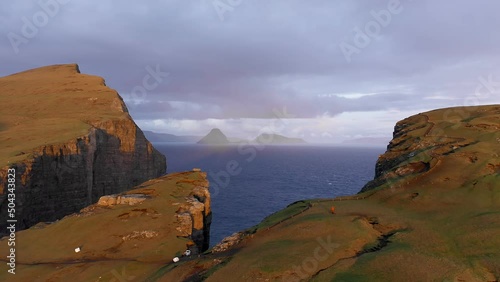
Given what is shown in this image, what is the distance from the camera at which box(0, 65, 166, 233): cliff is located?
49562 mm

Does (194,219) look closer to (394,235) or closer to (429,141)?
(394,235)

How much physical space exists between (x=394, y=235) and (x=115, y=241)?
21.9m

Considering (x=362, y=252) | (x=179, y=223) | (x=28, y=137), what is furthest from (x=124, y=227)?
(x=28, y=137)

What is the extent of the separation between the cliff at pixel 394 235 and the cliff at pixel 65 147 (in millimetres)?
39136

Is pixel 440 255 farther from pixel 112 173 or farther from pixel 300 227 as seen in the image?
pixel 112 173

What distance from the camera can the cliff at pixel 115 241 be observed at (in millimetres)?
23156

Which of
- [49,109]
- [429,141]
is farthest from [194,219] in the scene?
[49,109]

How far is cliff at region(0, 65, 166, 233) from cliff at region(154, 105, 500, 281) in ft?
128

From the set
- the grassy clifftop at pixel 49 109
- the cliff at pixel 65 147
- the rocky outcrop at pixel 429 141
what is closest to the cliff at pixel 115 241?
the rocky outcrop at pixel 429 141

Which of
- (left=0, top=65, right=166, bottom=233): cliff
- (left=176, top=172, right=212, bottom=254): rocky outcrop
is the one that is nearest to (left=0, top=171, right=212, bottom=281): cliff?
(left=176, top=172, right=212, bottom=254): rocky outcrop

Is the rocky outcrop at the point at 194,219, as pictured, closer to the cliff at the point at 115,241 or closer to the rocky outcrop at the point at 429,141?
the cliff at the point at 115,241

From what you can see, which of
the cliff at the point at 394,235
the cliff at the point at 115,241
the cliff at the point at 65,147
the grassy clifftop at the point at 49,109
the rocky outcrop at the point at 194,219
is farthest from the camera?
the grassy clifftop at the point at 49,109

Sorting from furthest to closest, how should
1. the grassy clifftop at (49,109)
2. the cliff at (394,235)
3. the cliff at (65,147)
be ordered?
the grassy clifftop at (49,109)
the cliff at (65,147)
the cliff at (394,235)

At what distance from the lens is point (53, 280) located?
22.5 meters
